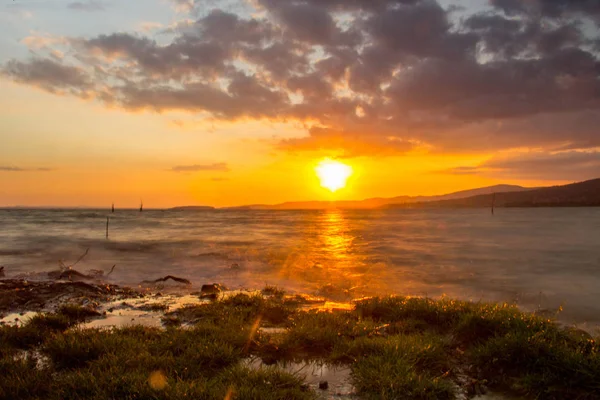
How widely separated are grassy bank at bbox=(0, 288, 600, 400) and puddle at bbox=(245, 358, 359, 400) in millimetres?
166

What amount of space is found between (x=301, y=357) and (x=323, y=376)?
2.52 feet

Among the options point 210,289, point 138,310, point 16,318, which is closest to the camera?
point 16,318

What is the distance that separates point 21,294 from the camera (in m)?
11.0

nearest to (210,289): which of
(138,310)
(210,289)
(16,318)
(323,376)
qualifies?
(210,289)

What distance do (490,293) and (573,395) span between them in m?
11.3

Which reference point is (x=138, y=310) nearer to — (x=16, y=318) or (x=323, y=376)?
(x=16, y=318)

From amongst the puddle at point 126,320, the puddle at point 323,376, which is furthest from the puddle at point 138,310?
the puddle at point 323,376

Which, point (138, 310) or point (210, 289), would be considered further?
point (210, 289)

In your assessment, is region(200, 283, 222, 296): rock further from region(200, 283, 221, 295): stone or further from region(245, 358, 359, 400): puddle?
region(245, 358, 359, 400): puddle

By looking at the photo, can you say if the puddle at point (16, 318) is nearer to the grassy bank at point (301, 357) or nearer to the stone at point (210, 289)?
the grassy bank at point (301, 357)

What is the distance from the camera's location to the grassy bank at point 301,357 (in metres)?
4.84

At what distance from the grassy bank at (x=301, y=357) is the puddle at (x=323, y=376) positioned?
166 millimetres

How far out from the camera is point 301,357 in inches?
247

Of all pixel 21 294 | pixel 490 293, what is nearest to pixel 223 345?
pixel 21 294
